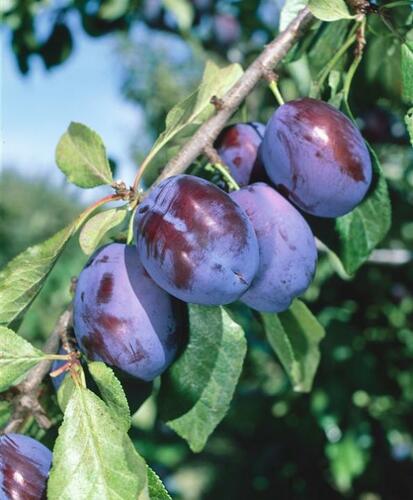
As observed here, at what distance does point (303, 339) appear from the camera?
1086 millimetres

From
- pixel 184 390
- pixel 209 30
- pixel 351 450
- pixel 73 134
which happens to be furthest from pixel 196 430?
pixel 209 30

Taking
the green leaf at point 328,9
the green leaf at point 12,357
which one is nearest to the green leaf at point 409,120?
the green leaf at point 328,9

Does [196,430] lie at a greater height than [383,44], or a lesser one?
lesser

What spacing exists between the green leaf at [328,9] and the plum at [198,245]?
28cm

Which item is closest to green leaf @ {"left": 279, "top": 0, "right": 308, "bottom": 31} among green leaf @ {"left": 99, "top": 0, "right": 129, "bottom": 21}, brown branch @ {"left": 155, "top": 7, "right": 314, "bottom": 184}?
brown branch @ {"left": 155, "top": 7, "right": 314, "bottom": 184}

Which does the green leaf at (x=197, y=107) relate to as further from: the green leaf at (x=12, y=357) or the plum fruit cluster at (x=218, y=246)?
the green leaf at (x=12, y=357)

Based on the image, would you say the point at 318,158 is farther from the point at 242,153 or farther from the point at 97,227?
the point at 97,227

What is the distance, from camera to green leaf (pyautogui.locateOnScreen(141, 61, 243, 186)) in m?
0.90

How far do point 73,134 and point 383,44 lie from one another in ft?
1.90

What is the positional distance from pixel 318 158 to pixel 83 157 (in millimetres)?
315

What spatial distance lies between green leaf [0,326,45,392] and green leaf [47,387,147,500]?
0.08 metres

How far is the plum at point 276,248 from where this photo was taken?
83 cm

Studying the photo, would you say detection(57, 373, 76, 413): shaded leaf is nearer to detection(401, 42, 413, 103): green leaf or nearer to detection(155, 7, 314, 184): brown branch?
detection(155, 7, 314, 184): brown branch

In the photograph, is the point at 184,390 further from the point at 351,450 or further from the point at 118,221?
the point at 351,450
